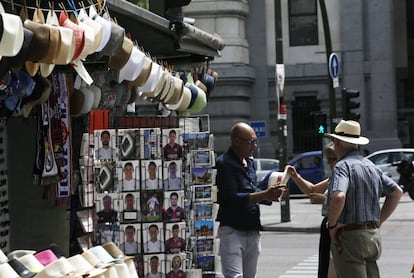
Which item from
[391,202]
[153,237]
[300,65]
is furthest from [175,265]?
[300,65]

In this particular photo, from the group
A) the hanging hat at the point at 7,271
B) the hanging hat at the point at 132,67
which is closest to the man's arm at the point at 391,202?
the hanging hat at the point at 132,67

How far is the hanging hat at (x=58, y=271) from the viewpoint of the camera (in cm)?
423

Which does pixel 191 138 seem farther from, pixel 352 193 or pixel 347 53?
pixel 347 53

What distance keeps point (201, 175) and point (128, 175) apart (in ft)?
3.56

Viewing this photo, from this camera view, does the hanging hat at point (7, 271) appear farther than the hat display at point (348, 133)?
No

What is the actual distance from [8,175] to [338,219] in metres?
2.77

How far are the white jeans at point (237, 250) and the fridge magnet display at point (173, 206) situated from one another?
914 millimetres

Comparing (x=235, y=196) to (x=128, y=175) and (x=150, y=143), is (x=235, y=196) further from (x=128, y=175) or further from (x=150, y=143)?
(x=128, y=175)

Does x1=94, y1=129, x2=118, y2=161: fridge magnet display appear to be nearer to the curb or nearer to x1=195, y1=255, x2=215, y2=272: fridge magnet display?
x1=195, y1=255, x2=215, y2=272: fridge magnet display

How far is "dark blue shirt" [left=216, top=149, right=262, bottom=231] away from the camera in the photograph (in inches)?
320

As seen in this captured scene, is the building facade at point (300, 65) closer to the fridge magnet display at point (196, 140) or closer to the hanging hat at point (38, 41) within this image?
the fridge magnet display at point (196, 140)

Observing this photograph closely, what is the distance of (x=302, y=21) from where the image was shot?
38.0m

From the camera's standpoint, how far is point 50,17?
5.41 meters

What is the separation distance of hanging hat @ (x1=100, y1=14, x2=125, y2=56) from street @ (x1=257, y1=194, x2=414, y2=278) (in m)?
7.35
